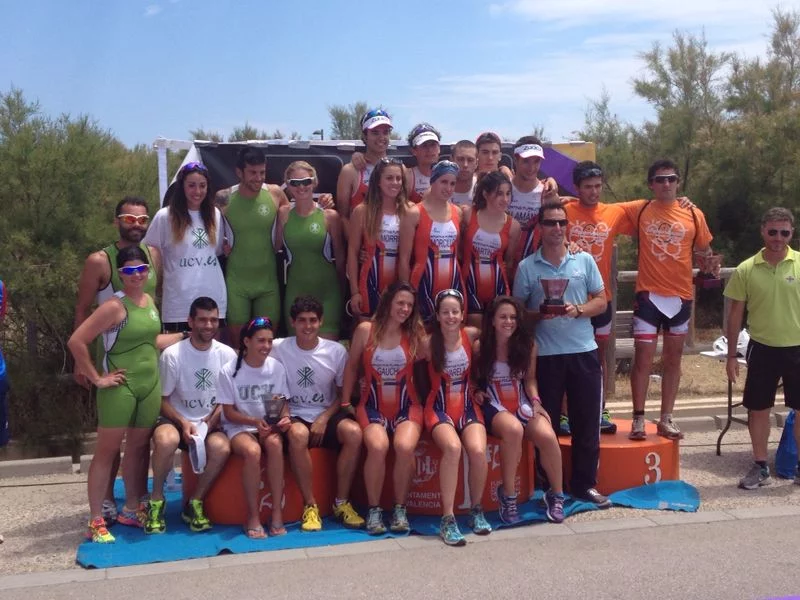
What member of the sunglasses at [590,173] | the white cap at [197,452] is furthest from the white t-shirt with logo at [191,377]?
the sunglasses at [590,173]

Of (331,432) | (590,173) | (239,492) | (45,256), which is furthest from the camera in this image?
(45,256)

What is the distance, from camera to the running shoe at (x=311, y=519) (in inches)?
220

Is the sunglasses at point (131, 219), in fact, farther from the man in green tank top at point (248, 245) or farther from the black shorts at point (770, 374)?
the black shorts at point (770, 374)

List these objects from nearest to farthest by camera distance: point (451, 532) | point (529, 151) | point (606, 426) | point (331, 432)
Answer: point (451, 532)
point (331, 432)
point (529, 151)
point (606, 426)

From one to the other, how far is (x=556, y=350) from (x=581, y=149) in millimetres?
5136

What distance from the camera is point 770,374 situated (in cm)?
665

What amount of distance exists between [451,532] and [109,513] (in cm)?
218

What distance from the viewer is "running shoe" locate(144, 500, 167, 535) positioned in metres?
5.53

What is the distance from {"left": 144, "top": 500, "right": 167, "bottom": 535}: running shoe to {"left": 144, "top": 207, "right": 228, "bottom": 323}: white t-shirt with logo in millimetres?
1231

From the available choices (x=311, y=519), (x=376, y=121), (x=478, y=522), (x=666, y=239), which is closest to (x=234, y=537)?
(x=311, y=519)

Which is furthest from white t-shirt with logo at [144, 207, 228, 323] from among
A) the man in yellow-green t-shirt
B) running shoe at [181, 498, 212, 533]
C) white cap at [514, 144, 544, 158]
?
the man in yellow-green t-shirt

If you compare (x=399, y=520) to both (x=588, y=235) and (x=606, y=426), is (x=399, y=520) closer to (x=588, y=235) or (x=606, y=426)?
(x=606, y=426)

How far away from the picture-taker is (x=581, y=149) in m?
10.6

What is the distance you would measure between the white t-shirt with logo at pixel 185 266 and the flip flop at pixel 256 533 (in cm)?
146
